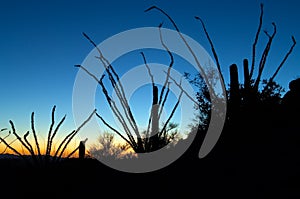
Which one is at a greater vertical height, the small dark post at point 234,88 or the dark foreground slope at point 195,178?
the small dark post at point 234,88

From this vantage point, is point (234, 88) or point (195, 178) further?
point (234, 88)

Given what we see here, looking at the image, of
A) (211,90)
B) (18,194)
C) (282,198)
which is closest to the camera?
(282,198)

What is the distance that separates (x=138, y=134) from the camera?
2.82 m

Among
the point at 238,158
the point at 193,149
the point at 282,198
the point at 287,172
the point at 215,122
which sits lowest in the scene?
the point at 282,198

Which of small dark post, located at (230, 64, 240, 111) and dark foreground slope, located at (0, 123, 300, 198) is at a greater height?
small dark post, located at (230, 64, 240, 111)

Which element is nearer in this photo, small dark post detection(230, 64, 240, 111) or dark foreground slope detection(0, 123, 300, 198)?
dark foreground slope detection(0, 123, 300, 198)

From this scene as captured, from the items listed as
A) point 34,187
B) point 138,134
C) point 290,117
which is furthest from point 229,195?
point 34,187

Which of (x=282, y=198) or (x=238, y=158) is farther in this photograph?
(x=238, y=158)

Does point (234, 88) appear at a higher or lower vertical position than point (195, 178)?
higher

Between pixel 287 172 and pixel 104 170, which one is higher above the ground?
pixel 104 170

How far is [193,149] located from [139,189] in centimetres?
118

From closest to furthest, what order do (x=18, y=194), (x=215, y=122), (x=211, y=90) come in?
(x=211, y=90) < (x=215, y=122) < (x=18, y=194)

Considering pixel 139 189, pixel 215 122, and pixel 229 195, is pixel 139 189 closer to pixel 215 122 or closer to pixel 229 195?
pixel 229 195

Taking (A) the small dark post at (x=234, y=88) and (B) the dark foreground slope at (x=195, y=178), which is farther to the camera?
(A) the small dark post at (x=234, y=88)
